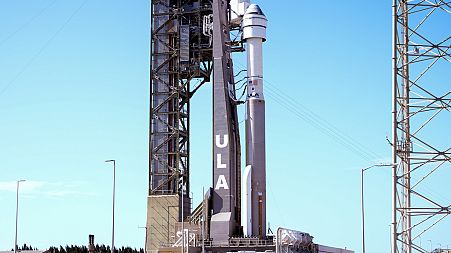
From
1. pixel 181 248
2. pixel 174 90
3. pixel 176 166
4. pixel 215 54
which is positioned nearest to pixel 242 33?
pixel 215 54

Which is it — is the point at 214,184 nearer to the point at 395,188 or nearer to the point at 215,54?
the point at 215,54

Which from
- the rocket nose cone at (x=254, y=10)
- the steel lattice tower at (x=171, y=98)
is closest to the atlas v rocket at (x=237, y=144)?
the rocket nose cone at (x=254, y=10)

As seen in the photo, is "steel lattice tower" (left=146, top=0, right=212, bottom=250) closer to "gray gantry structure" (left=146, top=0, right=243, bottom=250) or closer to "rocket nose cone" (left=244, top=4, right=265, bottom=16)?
"gray gantry structure" (left=146, top=0, right=243, bottom=250)

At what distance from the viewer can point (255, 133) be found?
82438mm

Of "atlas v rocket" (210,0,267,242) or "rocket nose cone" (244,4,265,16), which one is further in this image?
"rocket nose cone" (244,4,265,16)

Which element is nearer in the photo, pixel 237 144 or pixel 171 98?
pixel 237 144

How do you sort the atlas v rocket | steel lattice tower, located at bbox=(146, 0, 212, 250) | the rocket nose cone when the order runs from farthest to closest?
steel lattice tower, located at bbox=(146, 0, 212, 250), the rocket nose cone, the atlas v rocket

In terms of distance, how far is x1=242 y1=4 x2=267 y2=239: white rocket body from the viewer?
8100 centimetres

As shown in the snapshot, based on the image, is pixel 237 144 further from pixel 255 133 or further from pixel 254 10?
pixel 254 10

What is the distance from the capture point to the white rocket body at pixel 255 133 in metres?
81.0

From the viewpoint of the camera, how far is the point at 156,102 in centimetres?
9338

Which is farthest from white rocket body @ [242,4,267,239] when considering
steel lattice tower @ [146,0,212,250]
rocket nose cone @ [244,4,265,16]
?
steel lattice tower @ [146,0,212,250]

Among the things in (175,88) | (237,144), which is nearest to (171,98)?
(175,88)

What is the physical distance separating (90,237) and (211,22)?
27.7 metres
